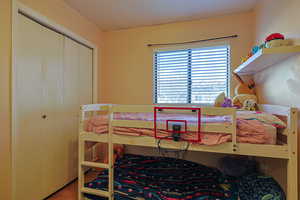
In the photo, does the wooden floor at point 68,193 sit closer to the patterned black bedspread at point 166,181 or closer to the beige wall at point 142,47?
the patterned black bedspread at point 166,181

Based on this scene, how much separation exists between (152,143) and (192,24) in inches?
77.9

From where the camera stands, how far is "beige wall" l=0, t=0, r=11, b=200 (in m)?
1.36

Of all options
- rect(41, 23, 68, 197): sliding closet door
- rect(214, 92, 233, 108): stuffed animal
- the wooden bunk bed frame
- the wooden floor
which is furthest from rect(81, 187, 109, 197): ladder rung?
rect(214, 92, 233, 108): stuffed animal

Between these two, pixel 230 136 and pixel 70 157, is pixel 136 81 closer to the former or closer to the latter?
pixel 70 157

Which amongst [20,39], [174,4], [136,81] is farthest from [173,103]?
[20,39]

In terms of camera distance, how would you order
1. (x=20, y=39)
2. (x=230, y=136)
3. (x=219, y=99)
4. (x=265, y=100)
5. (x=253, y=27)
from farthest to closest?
(x=253, y=27)
(x=219, y=99)
(x=265, y=100)
(x=20, y=39)
(x=230, y=136)

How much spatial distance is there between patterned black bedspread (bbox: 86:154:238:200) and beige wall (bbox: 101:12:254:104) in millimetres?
1026

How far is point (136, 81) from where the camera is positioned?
2643mm

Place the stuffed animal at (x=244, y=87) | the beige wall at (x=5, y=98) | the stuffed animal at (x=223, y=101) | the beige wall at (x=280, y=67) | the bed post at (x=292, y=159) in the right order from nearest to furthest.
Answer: the bed post at (x=292, y=159) < the beige wall at (x=280, y=67) < the beige wall at (x=5, y=98) < the stuffed animal at (x=223, y=101) < the stuffed animal at (x=244, y=87)

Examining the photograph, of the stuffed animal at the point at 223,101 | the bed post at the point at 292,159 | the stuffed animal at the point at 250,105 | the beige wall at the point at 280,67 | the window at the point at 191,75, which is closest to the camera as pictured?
the bed post at the point at 292,159

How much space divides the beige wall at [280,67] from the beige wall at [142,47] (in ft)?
0.90

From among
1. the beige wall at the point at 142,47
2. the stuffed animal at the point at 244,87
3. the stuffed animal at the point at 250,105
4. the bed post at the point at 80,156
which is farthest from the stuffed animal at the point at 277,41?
the bed post at the point at 80,156

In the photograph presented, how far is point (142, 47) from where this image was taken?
103 inches

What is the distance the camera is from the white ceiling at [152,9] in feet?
6.39
